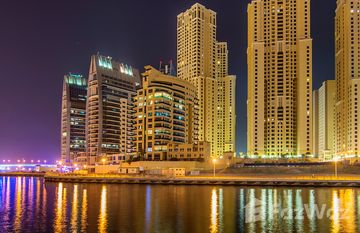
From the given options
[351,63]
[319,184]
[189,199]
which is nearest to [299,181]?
[319,184]

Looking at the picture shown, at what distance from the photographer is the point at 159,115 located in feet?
572

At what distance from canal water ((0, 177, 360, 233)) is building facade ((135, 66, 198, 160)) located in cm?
8659

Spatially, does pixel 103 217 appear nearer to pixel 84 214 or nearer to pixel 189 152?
pixel 84 214

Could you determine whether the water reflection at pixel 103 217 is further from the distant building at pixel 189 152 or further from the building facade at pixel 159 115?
the building facade at pixel 159 115

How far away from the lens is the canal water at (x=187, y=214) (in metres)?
53.2

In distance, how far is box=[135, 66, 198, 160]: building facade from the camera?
17450 centimetres

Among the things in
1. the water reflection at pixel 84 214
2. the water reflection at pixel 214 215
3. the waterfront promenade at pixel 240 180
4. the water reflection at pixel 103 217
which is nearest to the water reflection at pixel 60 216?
the water reflection at pixel 84 214

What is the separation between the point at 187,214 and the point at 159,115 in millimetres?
111898

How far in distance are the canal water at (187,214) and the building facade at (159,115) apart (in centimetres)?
8659

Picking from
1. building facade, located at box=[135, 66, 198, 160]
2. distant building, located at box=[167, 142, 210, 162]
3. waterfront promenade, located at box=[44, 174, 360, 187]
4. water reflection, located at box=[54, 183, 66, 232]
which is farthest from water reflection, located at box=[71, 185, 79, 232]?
building facade, located at box=[135, 66, 198, 160]

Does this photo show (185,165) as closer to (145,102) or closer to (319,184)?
(145,102)

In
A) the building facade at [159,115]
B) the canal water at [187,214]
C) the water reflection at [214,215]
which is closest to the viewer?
the water reflection at [214,215]

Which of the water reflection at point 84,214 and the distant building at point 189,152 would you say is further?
the distant building at point 189,152

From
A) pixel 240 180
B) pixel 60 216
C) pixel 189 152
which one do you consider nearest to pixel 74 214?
pixel 60 216
